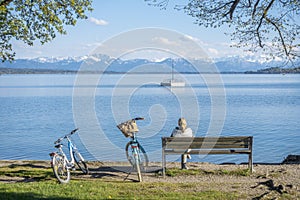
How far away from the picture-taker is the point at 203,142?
10539 mm

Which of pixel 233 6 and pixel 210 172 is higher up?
pixel 233 6

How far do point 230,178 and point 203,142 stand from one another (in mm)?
1089

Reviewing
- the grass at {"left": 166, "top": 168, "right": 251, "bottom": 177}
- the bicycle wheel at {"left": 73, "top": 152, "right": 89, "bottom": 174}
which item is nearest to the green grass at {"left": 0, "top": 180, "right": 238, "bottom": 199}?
the grass at {"left": 166, "top": 168, "right": 251, "bottom": 177}

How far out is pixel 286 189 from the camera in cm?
841

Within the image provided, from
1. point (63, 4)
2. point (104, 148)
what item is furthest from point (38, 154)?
point (63, 4)

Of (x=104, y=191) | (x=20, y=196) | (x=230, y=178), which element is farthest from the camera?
(x=230, y=178)

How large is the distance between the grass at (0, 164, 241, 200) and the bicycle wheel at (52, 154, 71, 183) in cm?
15

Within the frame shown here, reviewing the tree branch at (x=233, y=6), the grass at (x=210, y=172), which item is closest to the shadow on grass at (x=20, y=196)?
the grass at (x=210, y=172)

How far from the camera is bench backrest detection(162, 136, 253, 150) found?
34.6 feet

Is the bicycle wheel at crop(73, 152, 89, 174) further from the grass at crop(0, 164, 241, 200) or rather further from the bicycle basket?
the bicycle basket

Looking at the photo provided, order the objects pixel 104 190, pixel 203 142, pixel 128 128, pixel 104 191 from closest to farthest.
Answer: pixel 104 191, pixel 104 190, pixel 128 128, pixel 203 142

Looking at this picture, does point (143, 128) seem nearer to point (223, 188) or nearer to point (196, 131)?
point (196, 131)

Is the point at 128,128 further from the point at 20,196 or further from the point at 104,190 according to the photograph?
the point at 20,196

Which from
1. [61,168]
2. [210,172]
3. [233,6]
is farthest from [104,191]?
[233,6]
